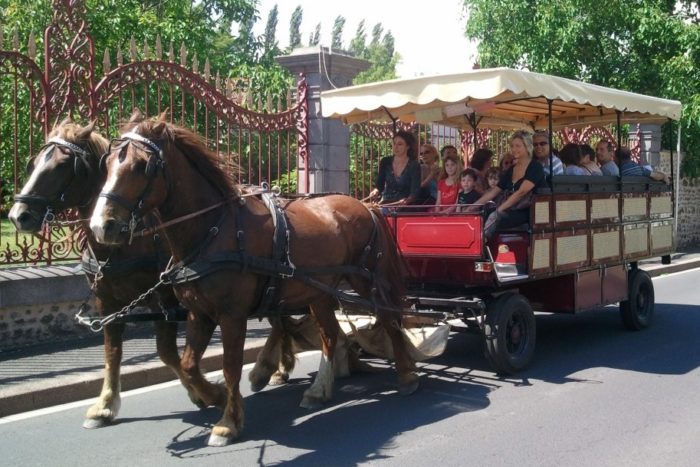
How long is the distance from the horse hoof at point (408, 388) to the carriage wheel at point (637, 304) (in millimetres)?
3437

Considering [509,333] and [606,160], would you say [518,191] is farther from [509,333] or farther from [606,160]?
[606,160]

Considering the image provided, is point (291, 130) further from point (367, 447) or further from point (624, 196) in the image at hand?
point (367, 447)

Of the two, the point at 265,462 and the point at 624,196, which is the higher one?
the point at 624,196

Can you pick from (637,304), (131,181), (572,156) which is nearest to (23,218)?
(131,181)

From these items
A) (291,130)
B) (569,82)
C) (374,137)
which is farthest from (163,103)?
(569,82)

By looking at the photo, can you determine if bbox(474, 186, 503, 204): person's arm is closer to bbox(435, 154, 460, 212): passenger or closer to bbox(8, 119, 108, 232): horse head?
bbox(435, 154, 460, 212): passenger

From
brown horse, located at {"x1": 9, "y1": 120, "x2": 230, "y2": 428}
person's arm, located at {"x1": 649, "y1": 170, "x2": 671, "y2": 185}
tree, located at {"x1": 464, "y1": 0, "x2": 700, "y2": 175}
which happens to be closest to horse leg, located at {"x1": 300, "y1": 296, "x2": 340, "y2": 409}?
brown horse, located at {"x1": 9, "y1": 120, "x2": 230, "y2": 428}

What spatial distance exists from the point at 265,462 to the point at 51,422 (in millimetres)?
1892

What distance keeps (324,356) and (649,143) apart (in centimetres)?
1353

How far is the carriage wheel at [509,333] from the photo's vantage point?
20.0ft

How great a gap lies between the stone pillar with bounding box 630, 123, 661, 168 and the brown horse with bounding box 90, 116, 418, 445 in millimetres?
13275

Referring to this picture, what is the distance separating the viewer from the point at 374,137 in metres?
11.1

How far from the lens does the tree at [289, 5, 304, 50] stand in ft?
304

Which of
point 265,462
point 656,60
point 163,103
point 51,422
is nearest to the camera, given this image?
point 265,462
